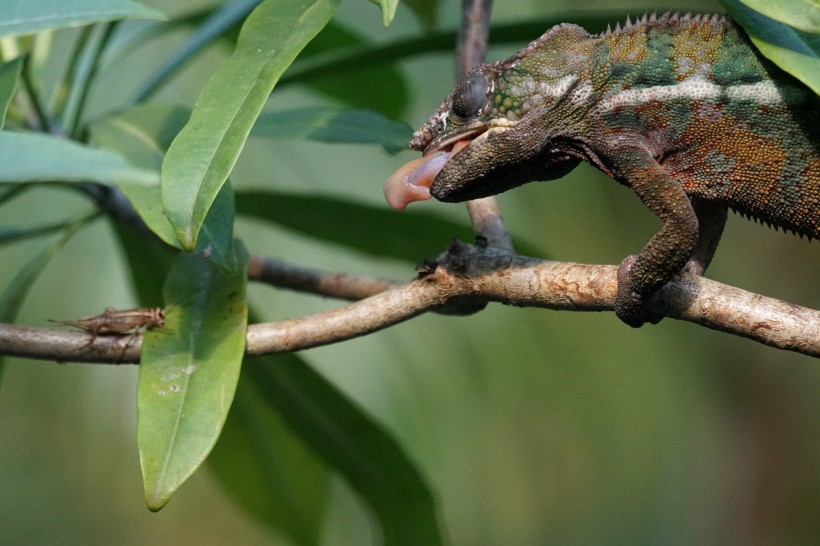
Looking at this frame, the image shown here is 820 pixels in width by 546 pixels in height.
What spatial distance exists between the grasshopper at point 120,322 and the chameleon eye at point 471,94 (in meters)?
0.47

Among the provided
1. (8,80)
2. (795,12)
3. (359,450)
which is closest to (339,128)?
(8,80)

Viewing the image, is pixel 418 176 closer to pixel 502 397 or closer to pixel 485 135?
pixel 485 135

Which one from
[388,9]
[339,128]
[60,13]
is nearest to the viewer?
[388,9]

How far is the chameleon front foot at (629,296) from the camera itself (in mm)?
1010


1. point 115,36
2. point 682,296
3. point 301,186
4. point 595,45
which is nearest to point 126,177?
point 682,296

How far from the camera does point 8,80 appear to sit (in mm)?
1084

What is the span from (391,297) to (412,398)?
143 centimetres

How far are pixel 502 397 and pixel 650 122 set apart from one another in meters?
1.85

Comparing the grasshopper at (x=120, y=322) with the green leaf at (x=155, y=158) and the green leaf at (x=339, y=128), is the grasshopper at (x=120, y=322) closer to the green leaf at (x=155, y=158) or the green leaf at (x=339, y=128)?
the green leaf at (x=155, y=158)

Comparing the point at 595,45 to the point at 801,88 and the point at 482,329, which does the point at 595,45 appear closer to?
the point at 801,88

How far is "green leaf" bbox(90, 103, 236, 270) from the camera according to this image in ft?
3.27

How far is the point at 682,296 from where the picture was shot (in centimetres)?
98

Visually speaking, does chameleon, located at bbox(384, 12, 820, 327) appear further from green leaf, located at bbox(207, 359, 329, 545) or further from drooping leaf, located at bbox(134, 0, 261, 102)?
green leaf, located at bbox(207, 359, 329, 545)

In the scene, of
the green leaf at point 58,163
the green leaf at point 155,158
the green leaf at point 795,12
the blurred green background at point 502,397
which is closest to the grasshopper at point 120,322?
the green leaf at point 155,158
